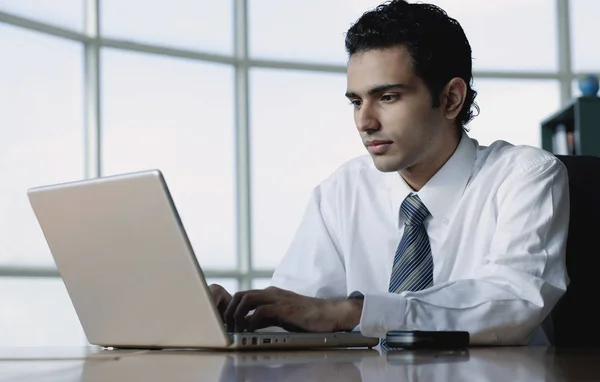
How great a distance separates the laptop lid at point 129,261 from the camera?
133 cm

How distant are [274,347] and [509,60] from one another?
16.5ft

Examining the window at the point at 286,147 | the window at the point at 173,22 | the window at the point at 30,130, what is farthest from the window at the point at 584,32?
the window at the point at 30,130

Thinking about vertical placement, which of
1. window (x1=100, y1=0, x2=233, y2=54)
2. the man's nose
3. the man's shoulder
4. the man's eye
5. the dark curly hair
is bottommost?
the man's shoulder

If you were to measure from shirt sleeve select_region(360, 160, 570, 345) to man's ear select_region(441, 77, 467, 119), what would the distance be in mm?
394

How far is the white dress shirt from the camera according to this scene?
1.79 metres

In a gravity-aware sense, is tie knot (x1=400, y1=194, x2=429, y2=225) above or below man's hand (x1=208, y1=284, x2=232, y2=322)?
above

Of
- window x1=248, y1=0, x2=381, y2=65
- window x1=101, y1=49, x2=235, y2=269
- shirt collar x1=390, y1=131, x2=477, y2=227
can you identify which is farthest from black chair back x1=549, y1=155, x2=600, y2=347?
window x1=248, y1=0, x2=381, y2=65

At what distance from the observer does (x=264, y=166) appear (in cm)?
573

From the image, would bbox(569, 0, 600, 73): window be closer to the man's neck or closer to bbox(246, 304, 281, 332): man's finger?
the man's neck

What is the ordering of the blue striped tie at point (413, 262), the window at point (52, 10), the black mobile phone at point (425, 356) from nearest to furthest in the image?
the black mobile phone at point (425, 356) < the blue striped tie at point (413, 262) < the window at point (52, 10)

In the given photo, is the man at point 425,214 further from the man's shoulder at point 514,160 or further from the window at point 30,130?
the window at point 30,130

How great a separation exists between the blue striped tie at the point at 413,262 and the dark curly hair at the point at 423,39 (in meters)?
0.38

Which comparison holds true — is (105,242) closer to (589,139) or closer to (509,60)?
(589,139)

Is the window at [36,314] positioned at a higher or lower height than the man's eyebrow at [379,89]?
lower
